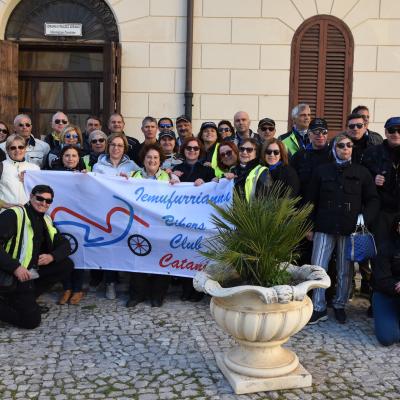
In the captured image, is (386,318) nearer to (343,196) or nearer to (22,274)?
(343,196)

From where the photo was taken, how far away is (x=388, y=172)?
5.26 metres

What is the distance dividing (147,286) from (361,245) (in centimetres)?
224

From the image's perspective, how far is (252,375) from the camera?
371 cm

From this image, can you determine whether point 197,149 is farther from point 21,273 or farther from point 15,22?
point 15,22

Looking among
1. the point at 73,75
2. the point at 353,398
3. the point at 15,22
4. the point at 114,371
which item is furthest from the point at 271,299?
the point at 15,22

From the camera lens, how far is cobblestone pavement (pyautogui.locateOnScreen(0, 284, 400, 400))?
12.1 feet

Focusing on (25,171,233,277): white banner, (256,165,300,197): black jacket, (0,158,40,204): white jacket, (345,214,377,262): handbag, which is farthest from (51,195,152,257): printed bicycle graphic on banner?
(345,214,377,262): handbag

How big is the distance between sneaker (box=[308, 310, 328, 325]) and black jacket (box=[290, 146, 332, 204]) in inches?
45.5

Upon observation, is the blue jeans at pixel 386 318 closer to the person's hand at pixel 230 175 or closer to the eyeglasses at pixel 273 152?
the eyeglasses at pixel 273 152

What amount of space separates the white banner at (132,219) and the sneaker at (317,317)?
1234 millimetres

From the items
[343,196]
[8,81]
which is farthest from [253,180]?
[8,81]

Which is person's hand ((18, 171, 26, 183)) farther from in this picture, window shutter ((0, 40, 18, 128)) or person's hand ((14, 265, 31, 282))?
window shutter ((0, 40, 18, 128))

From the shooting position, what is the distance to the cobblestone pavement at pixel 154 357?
3.69 metres

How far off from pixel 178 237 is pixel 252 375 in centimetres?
222
